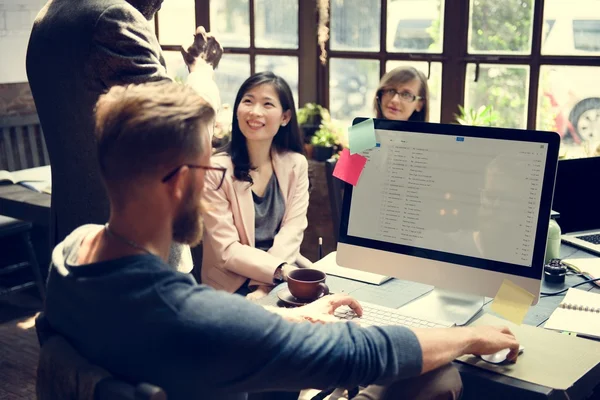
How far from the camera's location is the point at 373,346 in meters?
1.12

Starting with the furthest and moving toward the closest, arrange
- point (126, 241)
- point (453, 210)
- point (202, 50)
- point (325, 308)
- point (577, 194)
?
point (577, 194) → point (202, 50) → point (453, 210) → point (325, 308) → point (126, 241)

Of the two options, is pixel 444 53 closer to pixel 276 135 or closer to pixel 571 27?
pixel 571 27

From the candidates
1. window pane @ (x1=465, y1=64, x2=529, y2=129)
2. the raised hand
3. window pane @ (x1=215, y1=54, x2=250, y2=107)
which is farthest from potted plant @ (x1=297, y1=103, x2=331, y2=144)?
the raised hand

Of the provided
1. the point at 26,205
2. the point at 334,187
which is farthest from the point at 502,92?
the point at 26,205

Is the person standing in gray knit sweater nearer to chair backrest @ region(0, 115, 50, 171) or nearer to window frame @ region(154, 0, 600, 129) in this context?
window frame @ region(154, 0, 600, 129)

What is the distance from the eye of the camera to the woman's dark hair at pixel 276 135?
2521mm

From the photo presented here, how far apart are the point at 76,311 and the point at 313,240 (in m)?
2.59

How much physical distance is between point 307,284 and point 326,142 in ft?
6.26

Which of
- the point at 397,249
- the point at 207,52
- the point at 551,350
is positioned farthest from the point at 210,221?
the point at 551,350

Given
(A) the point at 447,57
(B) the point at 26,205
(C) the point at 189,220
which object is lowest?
(B) the point at 26,205

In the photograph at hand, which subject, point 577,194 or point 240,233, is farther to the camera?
point 240,233

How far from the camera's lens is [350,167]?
1.76 m

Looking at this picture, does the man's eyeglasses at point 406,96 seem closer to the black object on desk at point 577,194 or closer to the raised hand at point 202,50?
the black object on desk at point 577,194

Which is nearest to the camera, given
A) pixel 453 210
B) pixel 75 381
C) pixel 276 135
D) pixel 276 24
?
pixel 75 381
